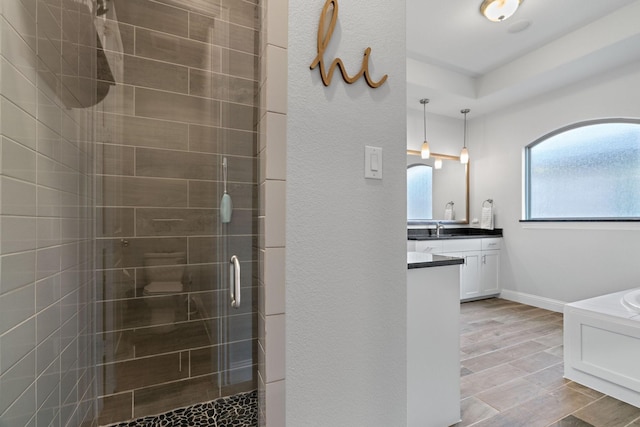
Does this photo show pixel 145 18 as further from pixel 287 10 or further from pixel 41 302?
pixel 41 302

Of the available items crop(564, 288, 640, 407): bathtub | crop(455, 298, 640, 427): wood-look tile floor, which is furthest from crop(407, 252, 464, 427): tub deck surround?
crop(564, 288, 640, 407): bathtub

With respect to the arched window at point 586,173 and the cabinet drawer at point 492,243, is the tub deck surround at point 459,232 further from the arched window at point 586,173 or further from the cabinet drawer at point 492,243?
the arched window at point 586,173

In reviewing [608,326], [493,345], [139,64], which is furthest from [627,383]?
[139,64]

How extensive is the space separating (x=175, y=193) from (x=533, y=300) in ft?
13.7

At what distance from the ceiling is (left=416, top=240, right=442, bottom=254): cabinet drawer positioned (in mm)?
1767

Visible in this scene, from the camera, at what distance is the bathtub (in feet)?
5.83

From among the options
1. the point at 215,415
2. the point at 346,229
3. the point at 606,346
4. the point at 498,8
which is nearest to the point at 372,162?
the point at 346,229

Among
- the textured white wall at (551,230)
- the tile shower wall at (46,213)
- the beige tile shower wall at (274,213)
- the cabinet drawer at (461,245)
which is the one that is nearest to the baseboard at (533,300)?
the textured white wall at (551,230)

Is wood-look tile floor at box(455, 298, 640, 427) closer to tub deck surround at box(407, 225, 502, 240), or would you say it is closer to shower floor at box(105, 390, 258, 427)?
shower floor at box(105, 390, 258, 427)

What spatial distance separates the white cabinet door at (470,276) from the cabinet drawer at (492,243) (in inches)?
5.5

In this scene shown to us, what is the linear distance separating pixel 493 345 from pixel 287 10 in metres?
2.85

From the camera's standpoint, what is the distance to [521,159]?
3.88 meters

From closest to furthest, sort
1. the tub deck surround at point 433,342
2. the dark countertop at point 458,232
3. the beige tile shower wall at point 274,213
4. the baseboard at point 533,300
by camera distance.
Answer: the beige tile shower wall at point 274,213 < the tub deck surround at point 433,342 < the baseboard at point 533,300 < the dark countertop at point 458,232

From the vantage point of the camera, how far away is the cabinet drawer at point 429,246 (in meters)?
3.50
